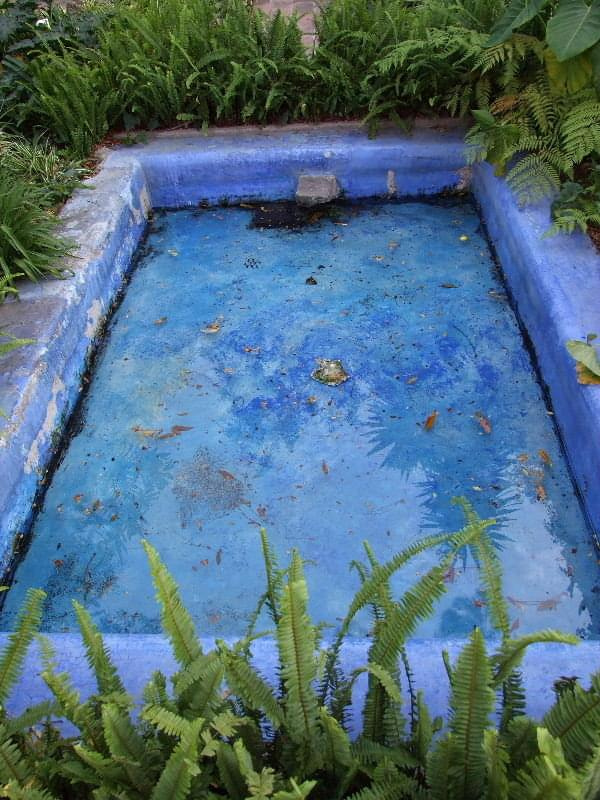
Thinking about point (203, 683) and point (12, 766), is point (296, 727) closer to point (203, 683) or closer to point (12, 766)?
point (203, 683)

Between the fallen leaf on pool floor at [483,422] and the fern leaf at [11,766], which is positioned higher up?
the fern leaf at [11,766]

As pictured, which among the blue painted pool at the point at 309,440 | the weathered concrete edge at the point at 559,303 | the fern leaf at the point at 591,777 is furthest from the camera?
the weathered concrete edge at the point at 559,303

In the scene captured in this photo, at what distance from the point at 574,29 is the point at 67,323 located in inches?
119

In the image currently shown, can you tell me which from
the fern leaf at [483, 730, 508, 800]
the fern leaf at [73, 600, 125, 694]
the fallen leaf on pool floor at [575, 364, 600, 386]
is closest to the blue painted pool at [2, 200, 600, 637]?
the fallen leaf on pool floor at [575, 364, 600, 386]

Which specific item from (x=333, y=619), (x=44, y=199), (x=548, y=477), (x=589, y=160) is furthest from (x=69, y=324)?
(x=589, y=160)

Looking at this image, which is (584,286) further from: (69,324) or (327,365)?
(69,324)

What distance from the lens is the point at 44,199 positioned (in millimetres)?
4043

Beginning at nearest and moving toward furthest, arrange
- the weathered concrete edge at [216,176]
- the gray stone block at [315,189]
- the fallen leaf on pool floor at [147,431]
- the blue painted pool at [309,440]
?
the blue painted pool at [309,440] < the fallen leaf on pool floor at [147,431] < the weathered concrete edge at [216,176] < the gray stone block at [315,189]

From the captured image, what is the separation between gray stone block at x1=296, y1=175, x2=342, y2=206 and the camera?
14.8 feet

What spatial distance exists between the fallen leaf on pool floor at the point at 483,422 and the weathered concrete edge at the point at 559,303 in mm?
316

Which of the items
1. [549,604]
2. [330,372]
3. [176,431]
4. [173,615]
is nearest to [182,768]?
[173,615]

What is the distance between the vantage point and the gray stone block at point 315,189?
4500 mm

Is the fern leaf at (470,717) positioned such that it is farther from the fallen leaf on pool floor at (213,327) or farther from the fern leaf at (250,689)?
the fallen leaf on pool floor at (213,327)

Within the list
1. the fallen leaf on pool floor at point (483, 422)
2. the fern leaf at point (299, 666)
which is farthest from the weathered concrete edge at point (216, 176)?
the fern leaf at point (299, 666)
